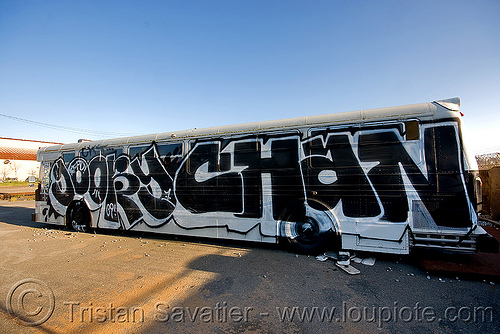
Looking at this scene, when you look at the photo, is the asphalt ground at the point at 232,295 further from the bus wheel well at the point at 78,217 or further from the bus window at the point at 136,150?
the bus window at the point at 136,150

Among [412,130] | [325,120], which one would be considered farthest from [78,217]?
[412,130]

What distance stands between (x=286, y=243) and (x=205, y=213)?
2.22m

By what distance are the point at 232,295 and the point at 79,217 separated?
7191 millimetres

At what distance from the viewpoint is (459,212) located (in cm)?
405

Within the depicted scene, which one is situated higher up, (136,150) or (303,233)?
(136,150)

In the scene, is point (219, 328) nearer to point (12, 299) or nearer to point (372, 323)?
point (372, 323)

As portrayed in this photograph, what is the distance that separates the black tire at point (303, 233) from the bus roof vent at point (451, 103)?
3301 millimetres

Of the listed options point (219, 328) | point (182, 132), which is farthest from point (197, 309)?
point (182, 132)

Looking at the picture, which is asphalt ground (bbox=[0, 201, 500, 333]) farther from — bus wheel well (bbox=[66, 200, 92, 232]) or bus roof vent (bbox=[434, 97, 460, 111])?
bus roof vent (bbox=[434, 97, 460, 111])

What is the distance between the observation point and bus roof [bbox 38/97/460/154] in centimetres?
429

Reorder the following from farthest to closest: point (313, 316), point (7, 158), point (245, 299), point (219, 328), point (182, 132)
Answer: point (7, 158) < point (182, 132) < point (245, 299) < point (313, 316) < point (219, 328)

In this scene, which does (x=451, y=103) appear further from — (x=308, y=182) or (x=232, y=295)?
(x=232, y=295)

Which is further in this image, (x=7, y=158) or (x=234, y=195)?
(x=7, y=158)

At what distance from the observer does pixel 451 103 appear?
4.30 meters
